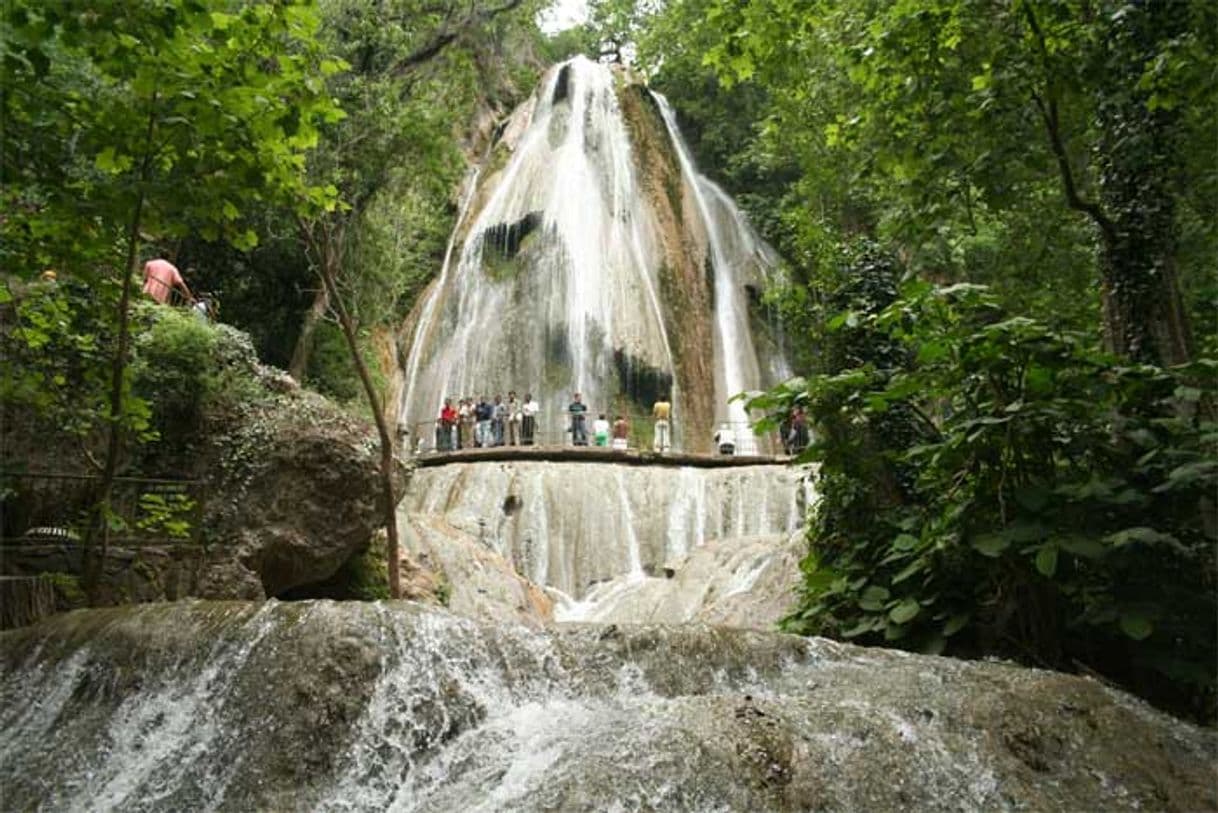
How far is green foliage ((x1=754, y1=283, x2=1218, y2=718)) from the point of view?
4.39 m

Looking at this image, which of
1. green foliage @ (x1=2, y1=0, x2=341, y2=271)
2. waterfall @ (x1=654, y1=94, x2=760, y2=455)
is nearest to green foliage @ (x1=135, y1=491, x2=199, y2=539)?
green foliage @ (x1=2, y1=0, x2=341, y2=271)

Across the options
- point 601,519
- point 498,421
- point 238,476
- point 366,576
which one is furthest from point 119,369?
point 498,421

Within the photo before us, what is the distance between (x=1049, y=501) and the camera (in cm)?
476

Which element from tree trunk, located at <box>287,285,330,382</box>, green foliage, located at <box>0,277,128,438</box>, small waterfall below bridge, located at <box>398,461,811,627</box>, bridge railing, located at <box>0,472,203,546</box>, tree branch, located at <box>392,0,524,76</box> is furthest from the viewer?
tree branch, located at <box>392,0,524,76</box>

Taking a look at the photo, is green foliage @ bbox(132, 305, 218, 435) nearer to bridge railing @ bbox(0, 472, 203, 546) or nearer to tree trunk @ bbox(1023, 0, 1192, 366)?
bridge railing @ bbox(0, 472, 203, 546)

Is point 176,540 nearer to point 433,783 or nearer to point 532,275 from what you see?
point 433,783

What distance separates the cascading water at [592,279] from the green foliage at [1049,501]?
665 inches

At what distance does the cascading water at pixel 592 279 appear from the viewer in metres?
22.7

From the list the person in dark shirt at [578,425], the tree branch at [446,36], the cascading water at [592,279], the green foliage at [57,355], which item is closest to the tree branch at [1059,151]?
the green foliage at [57,355]

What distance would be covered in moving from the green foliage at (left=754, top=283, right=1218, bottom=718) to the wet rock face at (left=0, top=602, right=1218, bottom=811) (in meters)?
0.58

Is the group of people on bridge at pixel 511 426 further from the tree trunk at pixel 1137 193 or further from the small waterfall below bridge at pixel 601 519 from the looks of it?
the tree trunk at pixel 1137 193

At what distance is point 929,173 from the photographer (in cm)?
620

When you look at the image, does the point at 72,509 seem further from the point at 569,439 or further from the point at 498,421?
the point at 569,439

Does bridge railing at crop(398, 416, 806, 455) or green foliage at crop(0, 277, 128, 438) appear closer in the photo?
green foliage at crop(0, 277, 128, 438)
